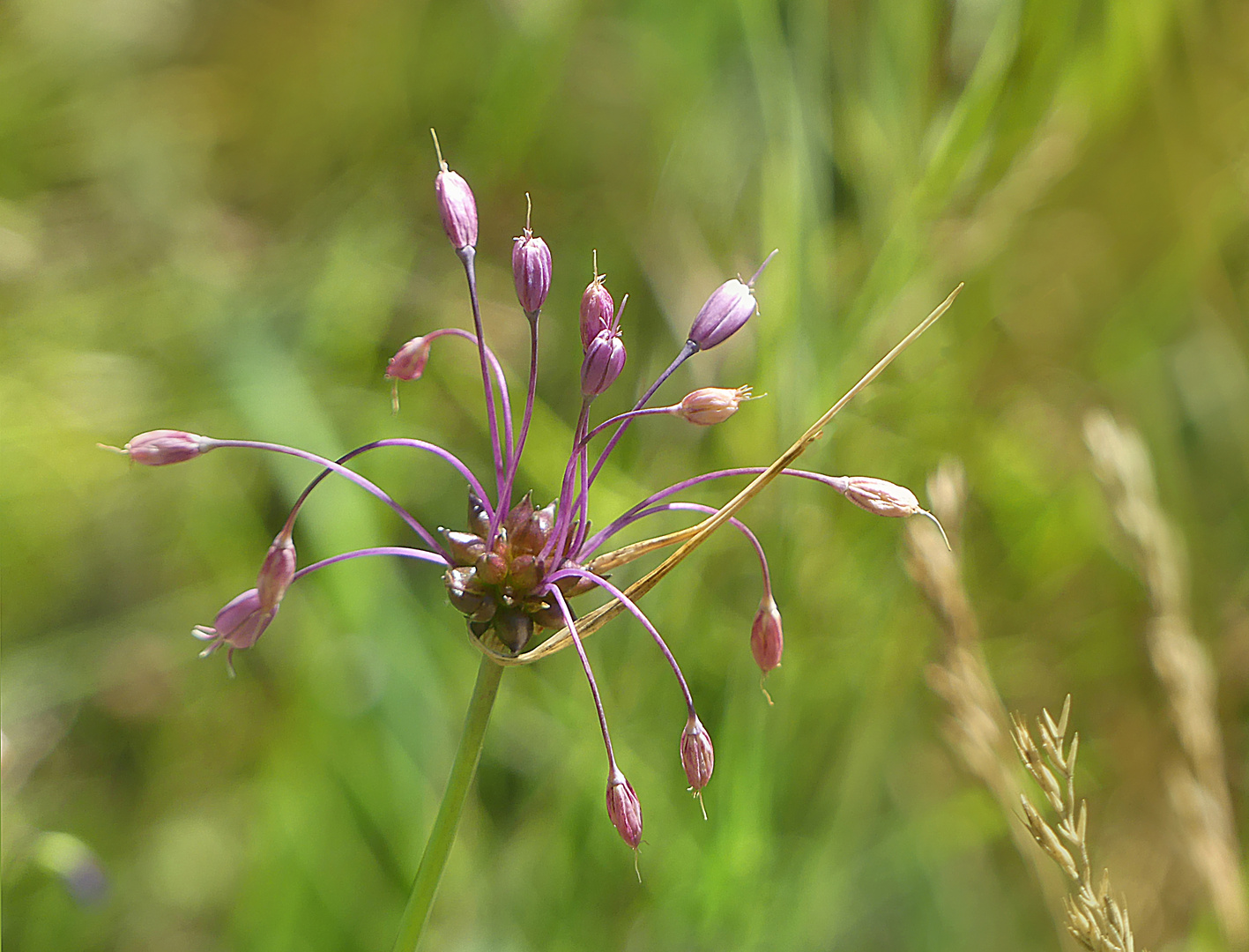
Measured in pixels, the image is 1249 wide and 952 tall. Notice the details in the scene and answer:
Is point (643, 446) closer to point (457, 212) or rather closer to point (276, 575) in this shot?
point (457, 212)

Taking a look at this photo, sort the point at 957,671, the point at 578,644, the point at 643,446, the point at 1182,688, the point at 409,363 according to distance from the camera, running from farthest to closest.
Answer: the point at 643,446 → the point at 1182,688 → the point at 957,671 → the point at 409,363 → the point at 578,644

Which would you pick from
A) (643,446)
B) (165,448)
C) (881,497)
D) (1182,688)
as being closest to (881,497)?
(881,497)

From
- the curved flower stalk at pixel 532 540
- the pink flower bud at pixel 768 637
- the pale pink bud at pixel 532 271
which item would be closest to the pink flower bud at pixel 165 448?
the curved flower stalk at pixel 532 540

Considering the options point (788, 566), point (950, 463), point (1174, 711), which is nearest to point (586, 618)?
point (788, 566)

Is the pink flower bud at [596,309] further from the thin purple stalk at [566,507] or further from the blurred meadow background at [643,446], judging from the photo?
the blurred meadow background at [643,446]

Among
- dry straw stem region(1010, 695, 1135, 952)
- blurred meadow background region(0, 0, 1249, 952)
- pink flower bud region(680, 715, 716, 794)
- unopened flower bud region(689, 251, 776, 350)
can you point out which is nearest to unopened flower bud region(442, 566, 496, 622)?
pink flower bud region(680, 715, 716, 794)

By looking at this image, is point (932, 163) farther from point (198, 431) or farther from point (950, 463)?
point (198, 431)

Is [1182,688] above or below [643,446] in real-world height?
above
